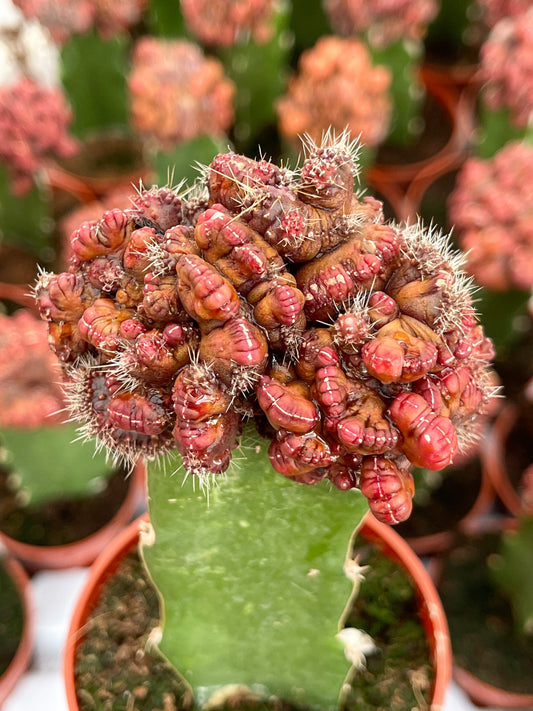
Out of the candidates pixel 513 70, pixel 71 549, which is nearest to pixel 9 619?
pixel 71 549

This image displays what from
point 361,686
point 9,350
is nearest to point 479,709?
point 361,686

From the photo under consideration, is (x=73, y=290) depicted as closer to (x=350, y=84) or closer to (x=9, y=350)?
(x=9, y=350)

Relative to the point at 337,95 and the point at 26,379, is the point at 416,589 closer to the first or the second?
the point at 26,379

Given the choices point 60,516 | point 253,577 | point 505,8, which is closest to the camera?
point 253,577

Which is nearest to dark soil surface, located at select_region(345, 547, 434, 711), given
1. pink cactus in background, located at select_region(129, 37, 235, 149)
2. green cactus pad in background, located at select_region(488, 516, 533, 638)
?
green cactus pad in background, located at select_region(488, 516, 533, 638)

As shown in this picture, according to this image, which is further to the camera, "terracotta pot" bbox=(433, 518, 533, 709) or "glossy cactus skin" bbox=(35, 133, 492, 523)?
"terracotta pot" bbox=(433, 518, 533, 709)

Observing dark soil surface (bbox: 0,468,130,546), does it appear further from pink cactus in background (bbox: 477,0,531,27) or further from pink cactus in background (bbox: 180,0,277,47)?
pink cactus in background (bbox: 477,0,531,27)
